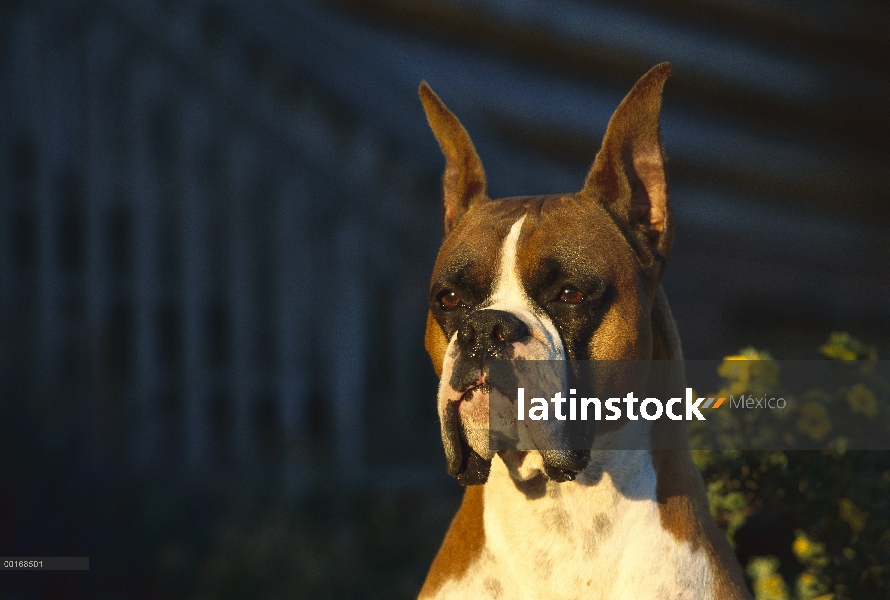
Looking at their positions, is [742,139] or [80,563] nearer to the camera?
[80,563]

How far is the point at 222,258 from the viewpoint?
5.54 meters

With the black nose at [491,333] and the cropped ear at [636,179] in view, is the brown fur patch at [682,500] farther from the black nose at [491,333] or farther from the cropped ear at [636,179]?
the black nose at [491,333]

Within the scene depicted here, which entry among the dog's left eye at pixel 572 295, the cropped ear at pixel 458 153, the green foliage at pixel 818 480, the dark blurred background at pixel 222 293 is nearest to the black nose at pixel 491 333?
the dog's left eye at pixel 572 295

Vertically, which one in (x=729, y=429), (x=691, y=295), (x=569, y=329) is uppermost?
(x=691, y=295)

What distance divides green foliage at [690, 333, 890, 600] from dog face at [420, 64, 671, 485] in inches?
41.0

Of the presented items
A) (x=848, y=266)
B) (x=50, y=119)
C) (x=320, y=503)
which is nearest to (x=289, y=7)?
(x=50, y=119)

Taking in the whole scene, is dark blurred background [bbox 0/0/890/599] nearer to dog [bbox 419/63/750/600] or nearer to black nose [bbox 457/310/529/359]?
dog [bbox 419/63/750/600]

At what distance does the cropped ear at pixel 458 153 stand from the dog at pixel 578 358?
22 centimetres

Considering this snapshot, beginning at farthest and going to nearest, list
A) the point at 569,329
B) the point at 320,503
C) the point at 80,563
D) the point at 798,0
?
the point at 798,0
the point at 320,503
the point at 80,563
the point at 569,329

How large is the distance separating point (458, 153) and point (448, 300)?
445 mm

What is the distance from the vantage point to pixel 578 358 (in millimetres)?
2100

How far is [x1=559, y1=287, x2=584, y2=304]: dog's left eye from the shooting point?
210 cm

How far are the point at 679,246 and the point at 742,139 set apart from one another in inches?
44.4

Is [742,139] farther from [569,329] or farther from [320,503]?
[569,329]
